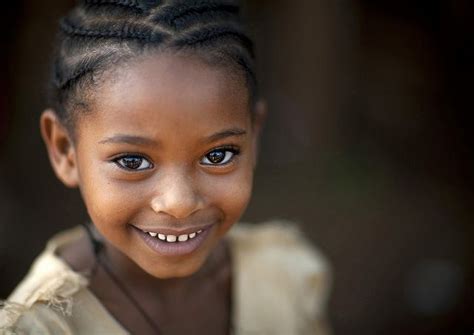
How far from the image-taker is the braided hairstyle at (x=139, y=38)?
1.20 m

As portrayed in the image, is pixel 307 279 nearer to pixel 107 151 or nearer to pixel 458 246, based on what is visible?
pixel 107 151

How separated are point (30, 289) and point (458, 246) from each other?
2108 millimetres

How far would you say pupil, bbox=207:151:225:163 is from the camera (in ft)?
4.18

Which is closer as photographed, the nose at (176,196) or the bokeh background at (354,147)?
the nose at (176,196)

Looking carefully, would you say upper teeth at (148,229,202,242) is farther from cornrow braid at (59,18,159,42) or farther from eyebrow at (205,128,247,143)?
cornrow braid at (59,18,159,42)

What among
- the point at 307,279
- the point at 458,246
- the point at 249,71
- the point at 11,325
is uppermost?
the point at 249,71

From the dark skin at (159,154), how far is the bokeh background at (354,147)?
1.52m

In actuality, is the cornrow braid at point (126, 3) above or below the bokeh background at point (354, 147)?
above

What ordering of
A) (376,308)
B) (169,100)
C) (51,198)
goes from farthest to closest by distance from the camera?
(51,198), (376,308), (169,100)

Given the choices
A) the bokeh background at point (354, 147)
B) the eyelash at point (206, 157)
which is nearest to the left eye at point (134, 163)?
the eyelash at point (206, 157)

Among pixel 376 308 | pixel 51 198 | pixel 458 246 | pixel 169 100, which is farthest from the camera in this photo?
pixel 51 198

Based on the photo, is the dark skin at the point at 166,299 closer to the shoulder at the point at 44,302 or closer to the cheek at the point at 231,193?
the shoulder at the point at 44,302

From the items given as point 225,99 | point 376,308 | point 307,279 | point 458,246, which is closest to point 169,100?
point 225,99

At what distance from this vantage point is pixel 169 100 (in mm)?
1171
